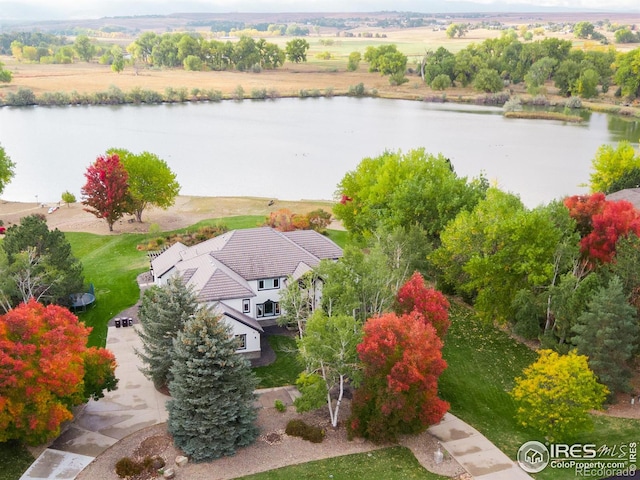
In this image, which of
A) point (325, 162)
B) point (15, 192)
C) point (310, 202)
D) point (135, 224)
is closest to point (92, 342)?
point (135, 224)

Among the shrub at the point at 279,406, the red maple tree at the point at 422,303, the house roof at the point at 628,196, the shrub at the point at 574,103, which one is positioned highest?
the shrub at the point at 574,103

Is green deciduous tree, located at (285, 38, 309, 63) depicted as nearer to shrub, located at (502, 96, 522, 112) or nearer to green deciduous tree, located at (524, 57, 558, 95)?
green deciduous tree, located at (524, 57, 558, 95)

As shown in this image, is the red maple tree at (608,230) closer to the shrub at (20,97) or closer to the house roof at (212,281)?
the house roof at (212,281)

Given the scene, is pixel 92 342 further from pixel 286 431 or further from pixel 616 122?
pixel 616 122

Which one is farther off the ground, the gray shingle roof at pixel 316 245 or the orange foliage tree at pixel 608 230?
the orange foliage tree at pixel 608 230

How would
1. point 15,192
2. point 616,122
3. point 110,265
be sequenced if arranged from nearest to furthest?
point 110,265 → point 15,192 → point 616,122

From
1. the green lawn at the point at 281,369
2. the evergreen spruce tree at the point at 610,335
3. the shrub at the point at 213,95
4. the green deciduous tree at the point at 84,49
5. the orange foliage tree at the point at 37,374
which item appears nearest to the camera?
the orange foliage tree at the point at 37,374

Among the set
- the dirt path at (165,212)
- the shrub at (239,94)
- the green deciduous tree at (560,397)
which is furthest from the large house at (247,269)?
the shrub at (239,94)
